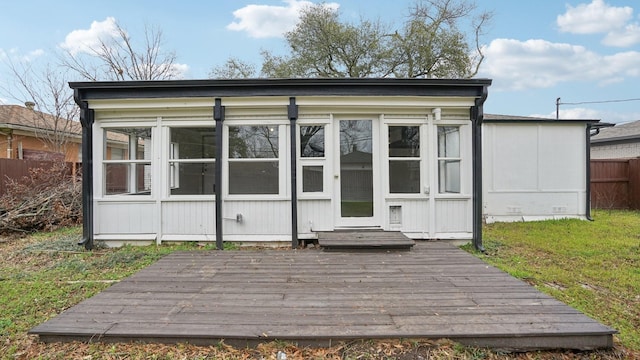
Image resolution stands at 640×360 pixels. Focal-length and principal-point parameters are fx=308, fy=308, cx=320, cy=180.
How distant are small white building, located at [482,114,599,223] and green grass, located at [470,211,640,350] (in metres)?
0.45

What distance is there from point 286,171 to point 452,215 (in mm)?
2905

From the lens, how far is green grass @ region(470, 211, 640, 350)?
2928mm

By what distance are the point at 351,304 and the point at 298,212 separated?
2574mm

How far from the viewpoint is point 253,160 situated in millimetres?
5195

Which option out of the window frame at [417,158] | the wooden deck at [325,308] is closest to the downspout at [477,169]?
the window frame at [417,158]

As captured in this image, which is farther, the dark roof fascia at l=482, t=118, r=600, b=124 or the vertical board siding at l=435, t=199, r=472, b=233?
the dark roof fascia at l=482, t=118, r=600, b=124

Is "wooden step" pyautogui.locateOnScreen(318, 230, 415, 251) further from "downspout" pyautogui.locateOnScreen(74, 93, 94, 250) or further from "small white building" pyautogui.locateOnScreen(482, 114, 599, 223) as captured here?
"small white building" pyautogui.locateOnScreen(482, 114, 599, 223)

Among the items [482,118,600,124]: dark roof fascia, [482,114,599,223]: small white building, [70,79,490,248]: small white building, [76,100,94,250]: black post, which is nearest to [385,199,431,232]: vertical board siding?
[70,79,490,248]: small white building

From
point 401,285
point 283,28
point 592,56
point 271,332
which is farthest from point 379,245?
point 592,56

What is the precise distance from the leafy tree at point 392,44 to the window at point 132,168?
1009cm

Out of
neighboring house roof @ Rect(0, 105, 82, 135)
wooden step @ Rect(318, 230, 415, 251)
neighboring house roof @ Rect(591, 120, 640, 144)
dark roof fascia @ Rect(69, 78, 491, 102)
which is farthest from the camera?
neighboring house roof @ Rect(591, 120, 640, 144)

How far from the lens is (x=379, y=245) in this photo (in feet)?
14.7

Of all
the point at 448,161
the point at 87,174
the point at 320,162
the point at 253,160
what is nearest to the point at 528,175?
the point at 448,161

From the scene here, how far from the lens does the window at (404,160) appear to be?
5.25 meters
